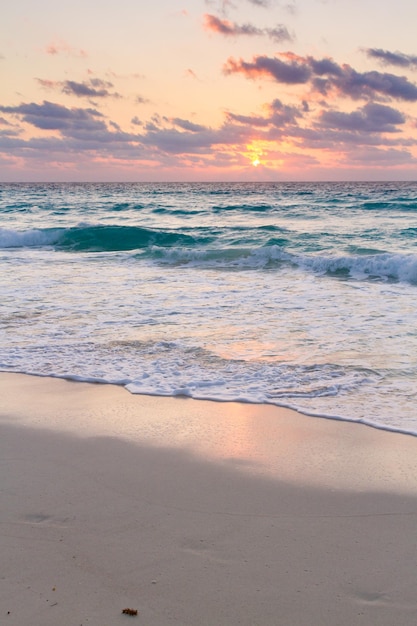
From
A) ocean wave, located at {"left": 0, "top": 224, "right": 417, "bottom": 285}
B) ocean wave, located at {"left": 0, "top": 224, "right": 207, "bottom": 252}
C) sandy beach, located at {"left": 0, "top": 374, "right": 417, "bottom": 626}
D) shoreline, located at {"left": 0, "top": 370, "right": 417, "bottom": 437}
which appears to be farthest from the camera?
ocean wave, located at {"left": 0, "top": 224, "right": 207, "bottom": 252}

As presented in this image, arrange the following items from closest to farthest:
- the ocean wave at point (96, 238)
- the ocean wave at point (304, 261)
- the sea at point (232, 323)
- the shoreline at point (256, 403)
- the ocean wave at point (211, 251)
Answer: the shoreline at point (256, 403)
the sea at point (232, 323)
the ocean wave at point (304, 261)
the ocean wave at point (211, 251)
the ocean wave at point (96, 238)

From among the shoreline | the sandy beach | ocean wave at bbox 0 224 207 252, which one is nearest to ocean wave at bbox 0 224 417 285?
ocean wave at bbox 0 224 207 252

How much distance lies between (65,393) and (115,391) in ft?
1.52

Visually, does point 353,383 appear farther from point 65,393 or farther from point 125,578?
point 125,578

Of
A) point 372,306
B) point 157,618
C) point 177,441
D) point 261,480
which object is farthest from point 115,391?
point 372,306

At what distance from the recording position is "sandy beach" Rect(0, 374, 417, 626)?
2523 millimetres

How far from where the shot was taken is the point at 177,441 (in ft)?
14.3

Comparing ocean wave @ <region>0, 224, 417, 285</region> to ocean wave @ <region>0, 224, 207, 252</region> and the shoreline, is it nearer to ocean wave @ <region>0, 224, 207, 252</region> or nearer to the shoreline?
ocean wave @ <region>0, 224, 207, 252</region>

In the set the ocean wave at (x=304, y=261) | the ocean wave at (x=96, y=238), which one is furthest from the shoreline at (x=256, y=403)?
the ocean wave at (x=96, y=238)

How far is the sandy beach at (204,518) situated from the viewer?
2.52 meters

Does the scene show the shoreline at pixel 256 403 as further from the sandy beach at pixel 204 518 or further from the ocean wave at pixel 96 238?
the ocean wave at pixel 96 238

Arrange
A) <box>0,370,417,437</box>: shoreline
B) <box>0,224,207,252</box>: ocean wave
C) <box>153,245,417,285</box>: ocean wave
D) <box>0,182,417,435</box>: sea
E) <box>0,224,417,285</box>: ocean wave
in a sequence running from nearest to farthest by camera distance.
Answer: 1. <box>0,370,417,437</box>: shoreline
2. <box>0,182,417,435</box>: sea
3. <box>153,245,417,285</box>: ocean wave
4. <box>0,224,417,285</box>: ocean wave
5. <box>0,224,207,252</box>: ocean wave

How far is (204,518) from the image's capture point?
323 cm

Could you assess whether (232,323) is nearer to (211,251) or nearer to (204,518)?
(204,518)
